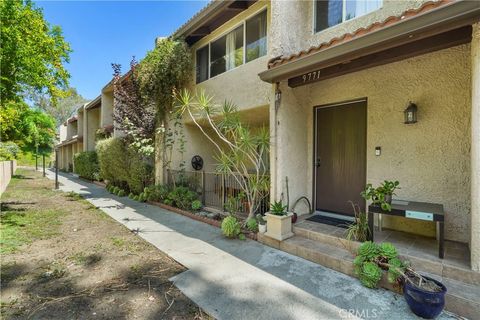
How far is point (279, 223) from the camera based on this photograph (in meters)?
5.28

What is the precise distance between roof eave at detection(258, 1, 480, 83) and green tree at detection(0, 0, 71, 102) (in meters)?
8.01

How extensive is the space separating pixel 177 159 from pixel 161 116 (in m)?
1.97

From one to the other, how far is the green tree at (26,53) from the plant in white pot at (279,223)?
8539mm

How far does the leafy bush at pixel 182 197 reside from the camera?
867 centimetres

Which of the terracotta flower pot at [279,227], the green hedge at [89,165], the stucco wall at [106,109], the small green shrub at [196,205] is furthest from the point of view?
the green hedge at [89,165]

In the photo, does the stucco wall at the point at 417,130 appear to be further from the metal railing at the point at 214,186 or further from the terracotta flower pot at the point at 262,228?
the metal railing at the point at 214,186

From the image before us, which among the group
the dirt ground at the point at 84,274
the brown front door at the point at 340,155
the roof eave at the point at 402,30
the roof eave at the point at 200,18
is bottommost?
the dirt ground at the point at 84,274

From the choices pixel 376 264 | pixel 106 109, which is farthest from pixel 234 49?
pixel 106 109

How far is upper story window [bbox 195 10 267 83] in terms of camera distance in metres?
7.47

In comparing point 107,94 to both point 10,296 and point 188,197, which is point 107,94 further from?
point 10,296

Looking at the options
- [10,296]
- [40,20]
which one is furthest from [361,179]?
[40,20]

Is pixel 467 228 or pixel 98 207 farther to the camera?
pixel 98 207

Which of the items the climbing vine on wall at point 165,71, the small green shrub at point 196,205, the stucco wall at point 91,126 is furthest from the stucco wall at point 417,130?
the stucco wall at point 91,126

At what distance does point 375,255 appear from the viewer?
3.83 meters
